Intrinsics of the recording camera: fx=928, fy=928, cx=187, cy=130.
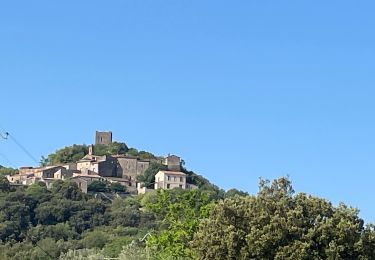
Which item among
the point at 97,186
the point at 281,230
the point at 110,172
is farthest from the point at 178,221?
the point at 110,172

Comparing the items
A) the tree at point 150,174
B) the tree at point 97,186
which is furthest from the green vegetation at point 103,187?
the tree at point 150,174

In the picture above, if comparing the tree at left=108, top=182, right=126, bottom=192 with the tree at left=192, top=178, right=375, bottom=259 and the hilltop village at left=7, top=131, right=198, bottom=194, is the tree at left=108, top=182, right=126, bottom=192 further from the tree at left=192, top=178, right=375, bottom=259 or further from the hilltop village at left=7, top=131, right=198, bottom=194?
the tree at left=192, top=178, right=375, bottom=259

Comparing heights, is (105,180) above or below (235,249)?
above

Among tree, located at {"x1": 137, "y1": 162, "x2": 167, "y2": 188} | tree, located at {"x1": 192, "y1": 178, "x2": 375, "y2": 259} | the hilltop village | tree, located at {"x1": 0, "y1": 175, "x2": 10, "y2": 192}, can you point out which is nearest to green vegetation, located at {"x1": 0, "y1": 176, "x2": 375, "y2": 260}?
tree, located at {"x1": 192, "y1": 178, "x2": 375, "y2": 259}

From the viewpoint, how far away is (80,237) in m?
121

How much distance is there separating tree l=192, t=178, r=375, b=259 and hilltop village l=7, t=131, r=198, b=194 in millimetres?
140537

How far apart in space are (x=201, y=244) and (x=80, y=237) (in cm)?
8930

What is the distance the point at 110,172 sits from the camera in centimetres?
19175

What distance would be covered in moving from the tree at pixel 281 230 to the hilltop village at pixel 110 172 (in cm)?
14054

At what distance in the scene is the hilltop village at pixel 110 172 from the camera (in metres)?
179

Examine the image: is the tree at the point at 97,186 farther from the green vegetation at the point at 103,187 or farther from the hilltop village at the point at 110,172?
the hilltop village at the point at 110,172

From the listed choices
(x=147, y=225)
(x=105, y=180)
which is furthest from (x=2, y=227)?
(x=105, y=180)

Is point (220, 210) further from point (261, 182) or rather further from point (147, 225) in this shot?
point (147, 225)

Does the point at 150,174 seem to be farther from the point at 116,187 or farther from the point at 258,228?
the point at 258,228
